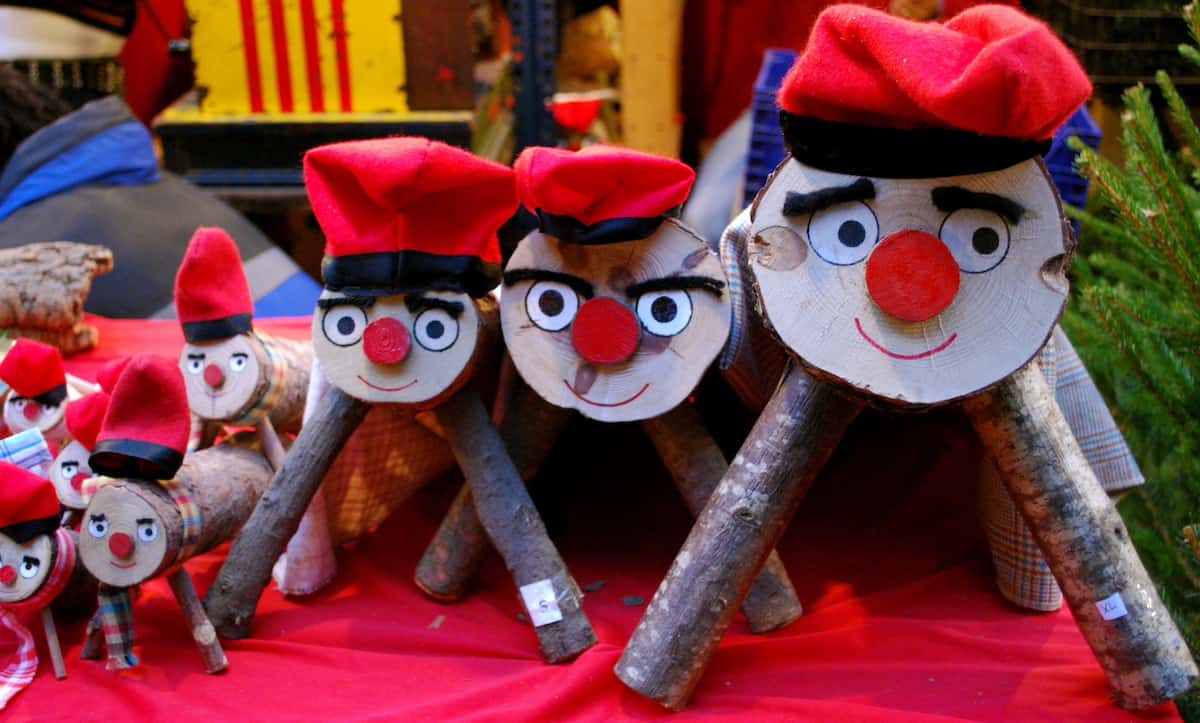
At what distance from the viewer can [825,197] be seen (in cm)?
97

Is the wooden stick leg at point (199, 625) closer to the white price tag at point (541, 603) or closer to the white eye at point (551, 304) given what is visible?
the white price tag at point (541, 603)

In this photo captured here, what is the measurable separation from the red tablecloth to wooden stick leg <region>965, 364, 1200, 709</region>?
0.18 ft

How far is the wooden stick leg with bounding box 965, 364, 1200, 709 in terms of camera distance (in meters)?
0.98

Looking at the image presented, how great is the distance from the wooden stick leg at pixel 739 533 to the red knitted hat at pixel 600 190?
217 mm

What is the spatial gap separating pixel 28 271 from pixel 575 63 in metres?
2.09

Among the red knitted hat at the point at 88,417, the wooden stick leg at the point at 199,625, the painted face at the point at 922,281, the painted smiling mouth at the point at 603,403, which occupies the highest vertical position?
the painted face at the point at 922,281

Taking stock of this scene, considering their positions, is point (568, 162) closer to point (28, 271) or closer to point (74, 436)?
point (74, 436)

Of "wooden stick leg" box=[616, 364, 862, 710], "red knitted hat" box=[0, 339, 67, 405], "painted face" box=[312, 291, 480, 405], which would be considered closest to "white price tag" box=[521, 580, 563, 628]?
"wooden stick leg" box=[616, 364, 862, 710]

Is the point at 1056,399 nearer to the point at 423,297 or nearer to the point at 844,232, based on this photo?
the point at 844,232

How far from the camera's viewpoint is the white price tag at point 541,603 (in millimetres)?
1117

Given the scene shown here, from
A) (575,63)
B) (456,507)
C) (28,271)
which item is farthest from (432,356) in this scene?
(575,63)

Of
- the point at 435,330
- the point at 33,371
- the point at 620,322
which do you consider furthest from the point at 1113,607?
the point at 33,371

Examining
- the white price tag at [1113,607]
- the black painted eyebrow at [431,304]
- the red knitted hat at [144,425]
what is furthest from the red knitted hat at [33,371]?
the white price tag at [1113,607]

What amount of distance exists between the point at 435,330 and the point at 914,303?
48 centimetres
